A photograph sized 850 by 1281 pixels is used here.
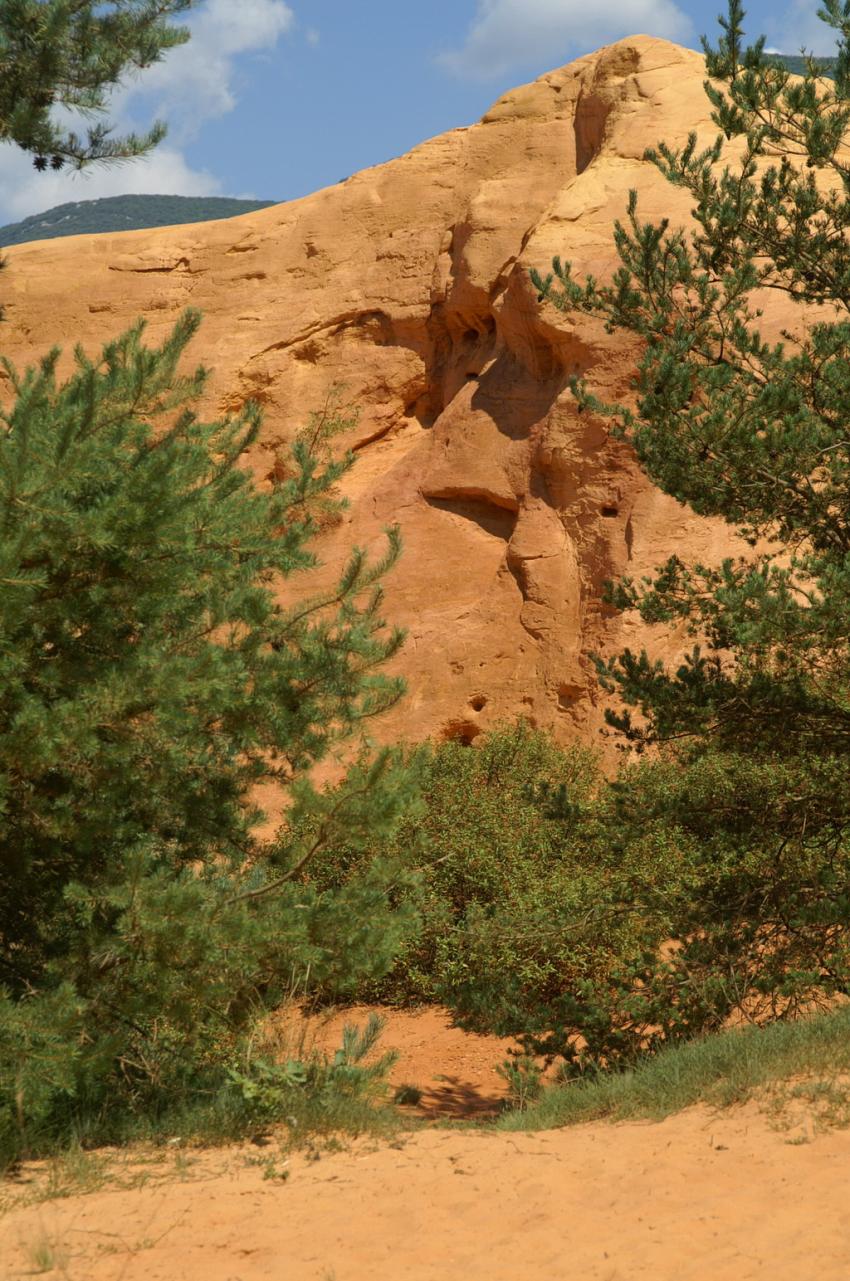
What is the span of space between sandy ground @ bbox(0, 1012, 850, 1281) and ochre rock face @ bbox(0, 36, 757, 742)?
9110 millimetres

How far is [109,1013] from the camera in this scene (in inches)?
237

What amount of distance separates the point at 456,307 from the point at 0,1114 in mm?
13894

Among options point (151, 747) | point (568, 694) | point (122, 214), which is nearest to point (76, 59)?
point (151, 747)

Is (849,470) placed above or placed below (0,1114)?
above

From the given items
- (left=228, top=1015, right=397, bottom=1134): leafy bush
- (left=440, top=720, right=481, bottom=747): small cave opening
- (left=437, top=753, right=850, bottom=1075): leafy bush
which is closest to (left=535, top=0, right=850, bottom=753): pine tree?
(left=437, top=753, right=850, bottom=1075): leafy bush

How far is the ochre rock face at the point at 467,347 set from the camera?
1520 centimetres

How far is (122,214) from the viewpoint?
452ft

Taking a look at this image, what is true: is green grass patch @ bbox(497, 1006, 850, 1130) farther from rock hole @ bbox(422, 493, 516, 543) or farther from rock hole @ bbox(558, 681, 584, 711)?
rock hole @ bbox(422, 493, 516, 543)

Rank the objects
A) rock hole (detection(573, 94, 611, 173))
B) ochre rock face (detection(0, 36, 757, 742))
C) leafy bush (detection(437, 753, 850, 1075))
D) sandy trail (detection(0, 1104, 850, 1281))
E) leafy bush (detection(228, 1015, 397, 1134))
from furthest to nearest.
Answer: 1. rock hole (detection(573, 94, 611, 173))
2. ochre rock face (detection(0, 36, 757, 742))
3. leafy bush (detection(437, 753, 850, 1075))
4. leafy bush (detection(228, 1015, 397, 1134))
5. sandy trail (detection(0, 1104, 850, 1281))

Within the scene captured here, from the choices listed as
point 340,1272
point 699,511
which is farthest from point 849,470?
point 340,1272

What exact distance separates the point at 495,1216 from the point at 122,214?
144 m

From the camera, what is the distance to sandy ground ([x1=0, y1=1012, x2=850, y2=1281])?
4.36 meters

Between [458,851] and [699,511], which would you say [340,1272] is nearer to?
[699,511]

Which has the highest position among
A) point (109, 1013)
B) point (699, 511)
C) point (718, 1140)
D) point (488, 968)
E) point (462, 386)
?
point (462, 386)
